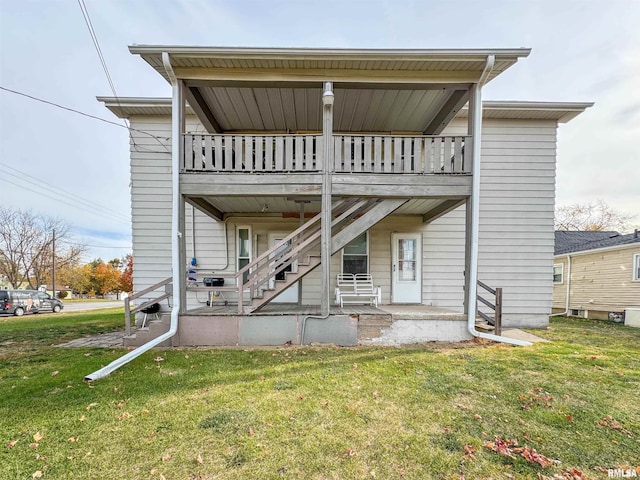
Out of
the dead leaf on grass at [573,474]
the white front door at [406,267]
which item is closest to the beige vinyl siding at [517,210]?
the white front door at [406,267]

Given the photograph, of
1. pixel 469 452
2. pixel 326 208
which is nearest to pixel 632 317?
pixel 326 208

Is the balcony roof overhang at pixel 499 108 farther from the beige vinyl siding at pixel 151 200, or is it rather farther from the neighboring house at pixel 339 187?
the beige vinyl siding at pixel 151 200

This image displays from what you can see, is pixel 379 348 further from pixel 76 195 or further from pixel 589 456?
pixel 76 195

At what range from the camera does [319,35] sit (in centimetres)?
798

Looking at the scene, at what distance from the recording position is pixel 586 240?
14781mm

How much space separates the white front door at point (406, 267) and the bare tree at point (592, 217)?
25.5m

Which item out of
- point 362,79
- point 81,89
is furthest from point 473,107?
point 81,89

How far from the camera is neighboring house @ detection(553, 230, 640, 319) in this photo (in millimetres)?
10117

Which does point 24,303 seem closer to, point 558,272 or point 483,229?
point 483,229

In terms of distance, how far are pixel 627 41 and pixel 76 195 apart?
58679 millimetres

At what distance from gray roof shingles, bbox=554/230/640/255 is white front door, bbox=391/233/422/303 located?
868 centimetres

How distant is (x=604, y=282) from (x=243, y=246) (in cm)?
1344

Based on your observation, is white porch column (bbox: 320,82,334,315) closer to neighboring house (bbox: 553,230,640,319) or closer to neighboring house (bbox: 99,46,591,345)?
neighboring house (bbox: 99,46,591,345)

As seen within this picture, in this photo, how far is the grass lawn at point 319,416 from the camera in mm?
2156
